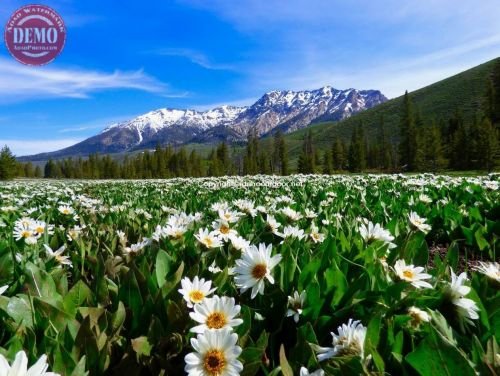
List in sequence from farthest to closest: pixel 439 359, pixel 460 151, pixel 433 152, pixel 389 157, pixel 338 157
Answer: pixel 389 157
pixel 338 157
pixel 433 152
pixel 460 151
pixel 439 359

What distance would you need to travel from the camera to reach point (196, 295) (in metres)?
1.73

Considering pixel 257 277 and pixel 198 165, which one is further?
pixel 198 165

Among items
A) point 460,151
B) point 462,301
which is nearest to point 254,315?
point 462,301

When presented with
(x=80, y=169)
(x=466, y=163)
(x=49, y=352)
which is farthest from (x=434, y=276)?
(x=80, y=169)

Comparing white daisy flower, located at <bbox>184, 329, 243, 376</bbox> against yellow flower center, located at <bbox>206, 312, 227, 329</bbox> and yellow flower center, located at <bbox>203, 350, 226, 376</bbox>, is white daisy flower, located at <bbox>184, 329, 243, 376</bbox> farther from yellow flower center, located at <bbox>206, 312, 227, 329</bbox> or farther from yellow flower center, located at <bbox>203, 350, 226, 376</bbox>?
yellow flower center, located at <bbox>206, 312, 227, 329</bbox>

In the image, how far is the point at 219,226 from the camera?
2.98 meters

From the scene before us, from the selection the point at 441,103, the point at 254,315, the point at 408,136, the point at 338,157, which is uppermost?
the point at 441,103

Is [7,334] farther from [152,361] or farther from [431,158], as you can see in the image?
[431,158]

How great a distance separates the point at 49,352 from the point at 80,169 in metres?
122

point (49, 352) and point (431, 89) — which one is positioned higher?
point (431, 89)

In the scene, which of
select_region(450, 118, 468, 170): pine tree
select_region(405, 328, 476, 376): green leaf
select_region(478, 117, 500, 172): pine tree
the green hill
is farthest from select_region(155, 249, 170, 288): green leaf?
the green hill

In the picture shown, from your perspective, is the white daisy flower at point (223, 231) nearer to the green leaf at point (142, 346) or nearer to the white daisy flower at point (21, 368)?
the green leaf at point (142, 346)

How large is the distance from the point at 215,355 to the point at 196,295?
19.1 inches

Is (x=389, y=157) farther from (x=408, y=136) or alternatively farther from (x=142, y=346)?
(x=142, y=346)
